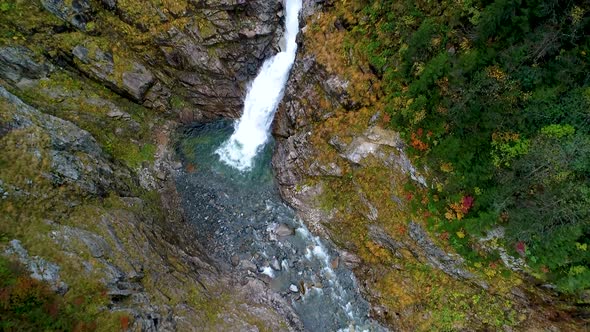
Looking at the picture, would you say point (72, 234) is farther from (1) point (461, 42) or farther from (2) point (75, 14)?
(1) point (461, 42)

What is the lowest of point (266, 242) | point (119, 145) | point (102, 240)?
point (102, 240)

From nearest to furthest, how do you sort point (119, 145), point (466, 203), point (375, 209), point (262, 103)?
point (466, 203), point (375, 209), point (119, 145), point (262, 103)

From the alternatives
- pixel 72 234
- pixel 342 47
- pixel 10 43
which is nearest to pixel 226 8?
pixel 342 47

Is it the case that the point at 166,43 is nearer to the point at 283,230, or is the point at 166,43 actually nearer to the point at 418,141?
the point at 283,230

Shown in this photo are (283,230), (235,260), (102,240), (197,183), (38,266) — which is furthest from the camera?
(197,183)

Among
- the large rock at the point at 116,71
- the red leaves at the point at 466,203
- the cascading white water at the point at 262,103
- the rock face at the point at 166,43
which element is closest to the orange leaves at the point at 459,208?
the red leaves at the point at 466,203

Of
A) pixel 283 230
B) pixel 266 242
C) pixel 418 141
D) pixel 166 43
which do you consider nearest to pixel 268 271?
pixel 266 242

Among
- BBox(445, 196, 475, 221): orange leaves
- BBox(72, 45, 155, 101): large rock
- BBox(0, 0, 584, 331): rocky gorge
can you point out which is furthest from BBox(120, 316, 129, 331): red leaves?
BBox(445, 196, 475, 221): orange leaves
